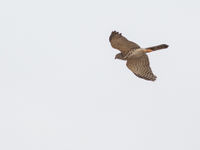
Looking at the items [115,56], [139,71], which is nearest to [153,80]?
[139,71]

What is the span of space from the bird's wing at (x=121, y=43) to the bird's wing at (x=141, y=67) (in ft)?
1.76

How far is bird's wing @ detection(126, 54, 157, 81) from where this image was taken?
42.5 ft

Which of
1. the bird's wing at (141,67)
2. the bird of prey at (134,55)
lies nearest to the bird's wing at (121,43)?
the bird of prey at (134,55)

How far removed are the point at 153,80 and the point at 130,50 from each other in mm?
1547

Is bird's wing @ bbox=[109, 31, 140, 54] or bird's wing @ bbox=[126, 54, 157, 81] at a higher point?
bird's wing @ bbox=[109, 31, 140, 54]

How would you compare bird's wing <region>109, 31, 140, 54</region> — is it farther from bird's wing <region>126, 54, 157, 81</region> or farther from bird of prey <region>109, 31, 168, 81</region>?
bird's wing <region>126, 54, 157, 81</region>

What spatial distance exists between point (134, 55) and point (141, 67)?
0.56m

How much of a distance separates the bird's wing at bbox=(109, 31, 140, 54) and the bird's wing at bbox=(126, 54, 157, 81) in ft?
1.76

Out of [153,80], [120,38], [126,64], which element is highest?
[120,38]

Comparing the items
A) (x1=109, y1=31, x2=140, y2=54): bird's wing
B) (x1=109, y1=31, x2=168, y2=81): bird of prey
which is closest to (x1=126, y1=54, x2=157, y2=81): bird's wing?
(x1=109, y1=31, x2=168, y2=81): bird of prey

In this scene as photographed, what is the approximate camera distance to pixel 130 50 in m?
13.2

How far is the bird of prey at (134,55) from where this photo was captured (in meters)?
Result: 12.8

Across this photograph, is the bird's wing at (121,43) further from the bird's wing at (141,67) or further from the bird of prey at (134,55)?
the bird's wing at (141,67)

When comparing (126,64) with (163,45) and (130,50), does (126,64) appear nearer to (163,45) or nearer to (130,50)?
(130,50)
